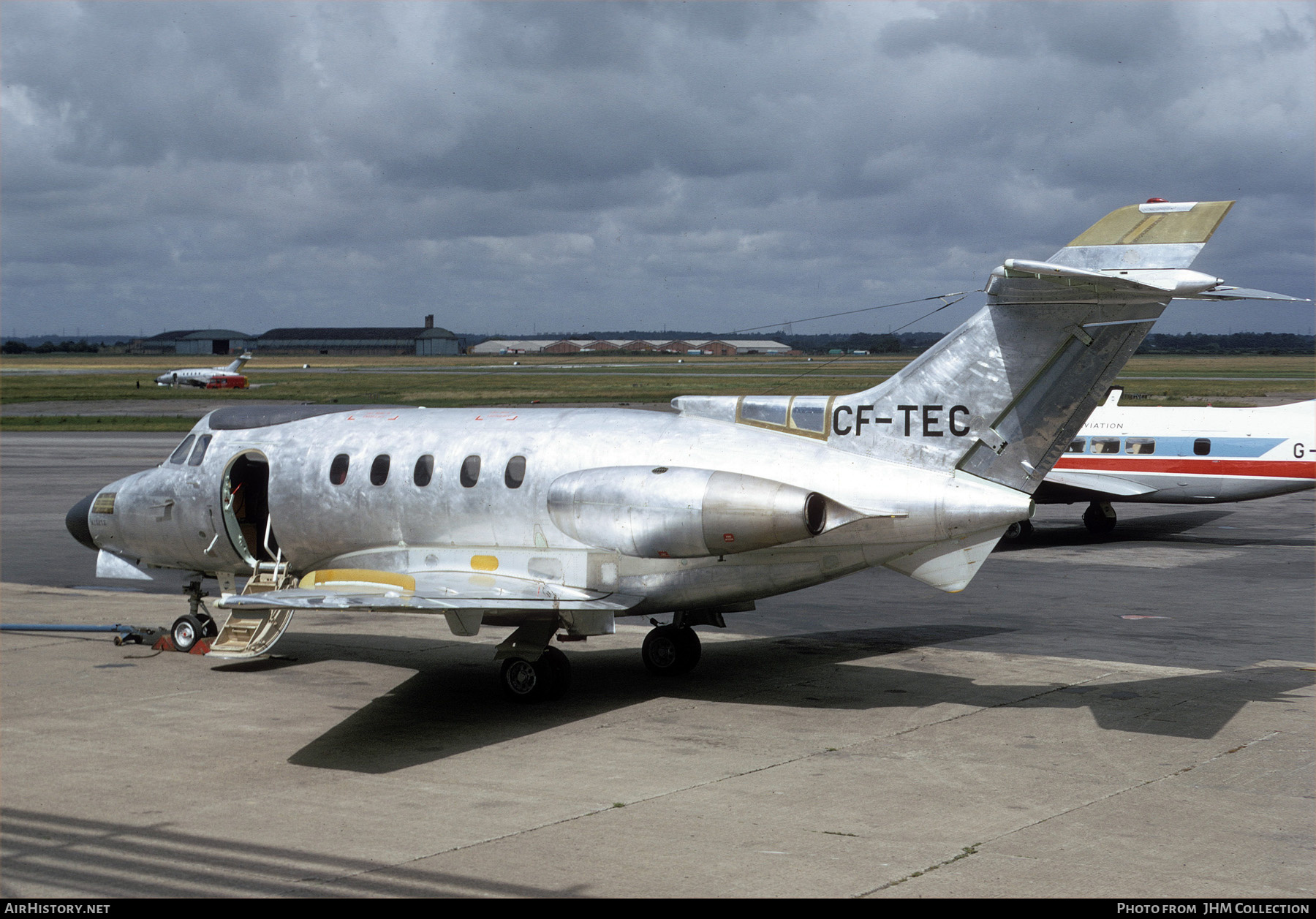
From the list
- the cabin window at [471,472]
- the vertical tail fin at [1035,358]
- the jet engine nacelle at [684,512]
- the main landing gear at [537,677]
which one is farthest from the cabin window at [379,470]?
the vertical tail fin at [1035,358]

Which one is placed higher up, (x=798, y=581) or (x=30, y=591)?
(x=798, y=581)

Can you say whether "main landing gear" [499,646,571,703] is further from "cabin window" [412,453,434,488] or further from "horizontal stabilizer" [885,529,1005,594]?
"horizontal stabilizer" [885,529,1005,594]

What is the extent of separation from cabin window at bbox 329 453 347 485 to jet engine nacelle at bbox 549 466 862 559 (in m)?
2.99

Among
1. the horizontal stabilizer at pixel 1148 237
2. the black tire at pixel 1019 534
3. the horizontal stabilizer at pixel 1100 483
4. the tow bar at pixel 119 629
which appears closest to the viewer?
the horizontal stabilizer at pixel 1148 237

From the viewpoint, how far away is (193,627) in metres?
17.4

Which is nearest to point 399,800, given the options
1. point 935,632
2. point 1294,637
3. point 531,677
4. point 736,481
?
point 531,677

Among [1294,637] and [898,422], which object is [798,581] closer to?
[898,422]

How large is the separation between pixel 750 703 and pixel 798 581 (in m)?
1.61

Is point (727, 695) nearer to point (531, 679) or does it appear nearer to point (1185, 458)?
point (531, 679)

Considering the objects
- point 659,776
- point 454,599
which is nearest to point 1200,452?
point 454,599

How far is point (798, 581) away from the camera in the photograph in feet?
45.5

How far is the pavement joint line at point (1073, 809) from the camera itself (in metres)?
8.91

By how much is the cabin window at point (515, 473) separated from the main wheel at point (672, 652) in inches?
110

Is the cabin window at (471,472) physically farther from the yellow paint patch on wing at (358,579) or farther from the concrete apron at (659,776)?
the concrete apron at (659,776)
